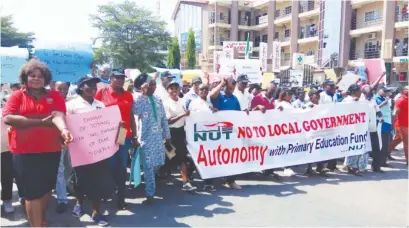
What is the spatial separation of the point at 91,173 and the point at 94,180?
0.08 metres

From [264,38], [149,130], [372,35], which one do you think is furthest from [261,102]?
[264,38]

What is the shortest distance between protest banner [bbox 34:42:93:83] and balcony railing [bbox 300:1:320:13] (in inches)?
1275

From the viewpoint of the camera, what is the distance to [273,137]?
6.16 meters

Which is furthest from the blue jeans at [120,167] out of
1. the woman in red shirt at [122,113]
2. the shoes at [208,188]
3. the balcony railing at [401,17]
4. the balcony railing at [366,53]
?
the balcony railing at [366,53]

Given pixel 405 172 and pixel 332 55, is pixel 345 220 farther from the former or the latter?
pixel 332 55

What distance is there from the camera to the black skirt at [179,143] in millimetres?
5480

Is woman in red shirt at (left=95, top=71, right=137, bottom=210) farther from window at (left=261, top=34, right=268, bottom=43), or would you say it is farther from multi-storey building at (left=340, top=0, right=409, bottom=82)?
window at (left=261, top=34, right=268, bottom=43)

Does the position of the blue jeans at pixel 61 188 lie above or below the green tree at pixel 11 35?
below

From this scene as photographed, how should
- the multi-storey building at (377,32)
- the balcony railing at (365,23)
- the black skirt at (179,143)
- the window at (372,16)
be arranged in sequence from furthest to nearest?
the window at (372,16)
the balcony railing at (365,23)
the multi-storey building at (377,32)
the black skirt at (179,143)

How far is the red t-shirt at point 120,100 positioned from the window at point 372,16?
29.1 metres

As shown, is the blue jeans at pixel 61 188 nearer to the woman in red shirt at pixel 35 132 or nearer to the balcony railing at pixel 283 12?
the woman in red shirt at pixel 35 132

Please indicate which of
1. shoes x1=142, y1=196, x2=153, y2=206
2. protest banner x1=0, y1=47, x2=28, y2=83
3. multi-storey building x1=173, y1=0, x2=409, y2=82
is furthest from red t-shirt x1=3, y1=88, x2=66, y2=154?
multi-storey building x1=173, y1=0, x2=409, y2=82

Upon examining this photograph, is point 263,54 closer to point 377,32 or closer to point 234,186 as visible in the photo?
point 377,32

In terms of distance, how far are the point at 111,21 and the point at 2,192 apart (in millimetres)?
33550
